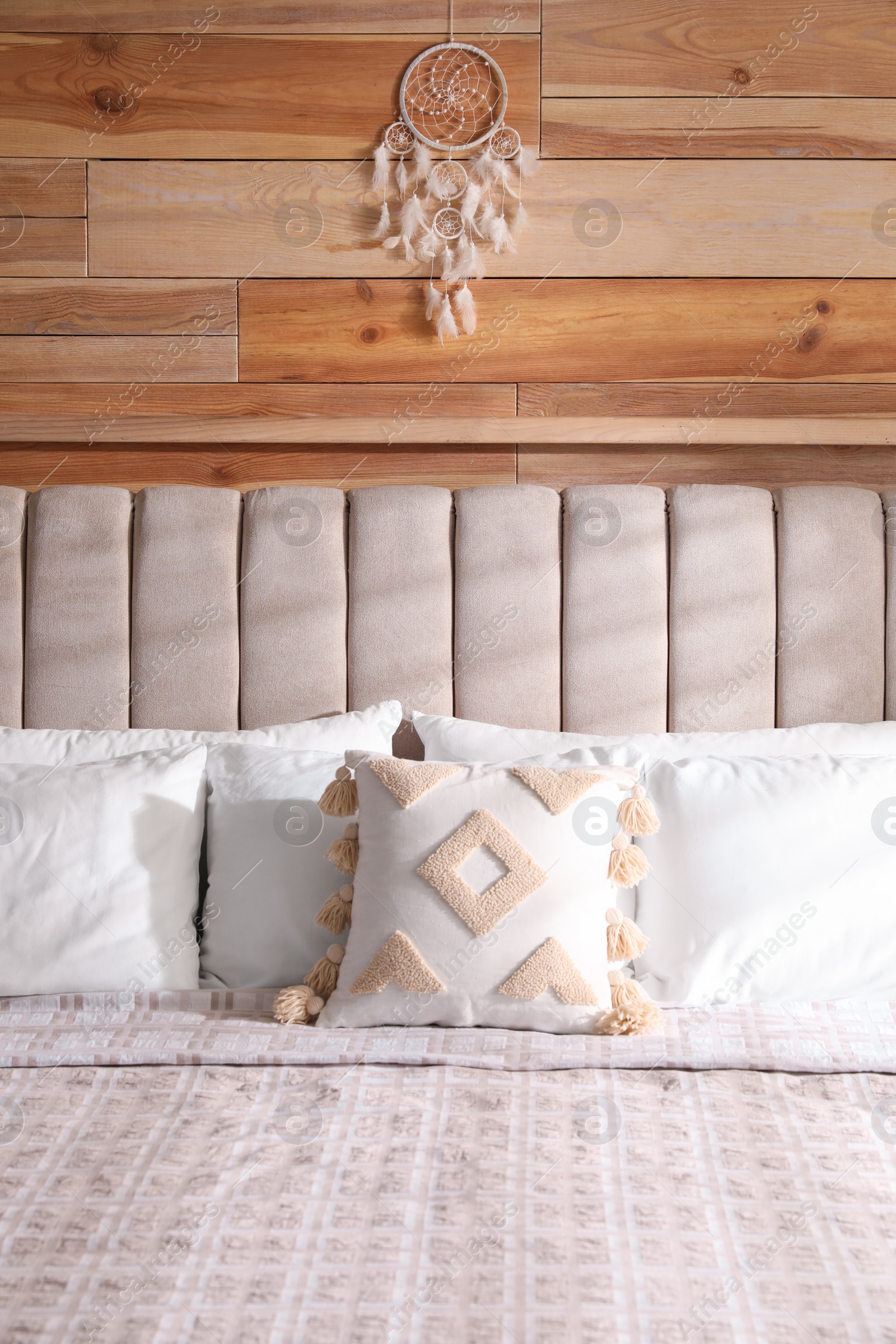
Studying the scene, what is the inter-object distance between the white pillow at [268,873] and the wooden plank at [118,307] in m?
0.92

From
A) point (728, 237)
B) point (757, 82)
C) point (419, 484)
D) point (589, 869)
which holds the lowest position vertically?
point (589, 869)

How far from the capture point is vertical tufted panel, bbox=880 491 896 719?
1.78 meters

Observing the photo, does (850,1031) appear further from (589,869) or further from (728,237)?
(728,237)

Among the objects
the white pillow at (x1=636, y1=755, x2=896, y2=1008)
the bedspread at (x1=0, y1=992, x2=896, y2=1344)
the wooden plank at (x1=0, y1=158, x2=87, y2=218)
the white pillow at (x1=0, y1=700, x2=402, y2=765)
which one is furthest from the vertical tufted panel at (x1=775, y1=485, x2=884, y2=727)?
the wooden plank at (x1=0, y1=158, x2=87, y2=218)

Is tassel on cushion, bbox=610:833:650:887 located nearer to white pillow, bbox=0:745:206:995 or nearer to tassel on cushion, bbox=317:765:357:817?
tassel on cushion, bbox=317:765:357:817

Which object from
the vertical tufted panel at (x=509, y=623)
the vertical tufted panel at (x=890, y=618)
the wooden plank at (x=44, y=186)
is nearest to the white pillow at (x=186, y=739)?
the vertical tufted panel at (x=509, y=623)

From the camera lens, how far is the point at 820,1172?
987 mm

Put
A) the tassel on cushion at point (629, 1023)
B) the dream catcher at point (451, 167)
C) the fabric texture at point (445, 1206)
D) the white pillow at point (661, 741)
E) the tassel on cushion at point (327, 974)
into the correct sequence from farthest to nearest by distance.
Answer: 1. the dream catcher at point (451, 167)
2. the white pillow at point (661, 741)
3. the tassel on cushion at point (327, 974)
4. the tassel on cushion at point (629, 1023)
5. the fabric texture at point (445, 1206)

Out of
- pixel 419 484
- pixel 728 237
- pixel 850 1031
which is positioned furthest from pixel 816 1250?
pixel 728 237

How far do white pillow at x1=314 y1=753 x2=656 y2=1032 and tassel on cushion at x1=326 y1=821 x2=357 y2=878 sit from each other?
0.10ft

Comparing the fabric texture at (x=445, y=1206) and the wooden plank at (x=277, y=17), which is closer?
the fabric texture at (x=445, y=1206)

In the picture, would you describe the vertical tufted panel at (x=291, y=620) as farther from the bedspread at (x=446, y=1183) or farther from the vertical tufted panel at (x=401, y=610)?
the bedspread at (x=446, y=1183)

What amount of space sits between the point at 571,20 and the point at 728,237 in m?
0.50

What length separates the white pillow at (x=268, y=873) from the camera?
1.46 metres
